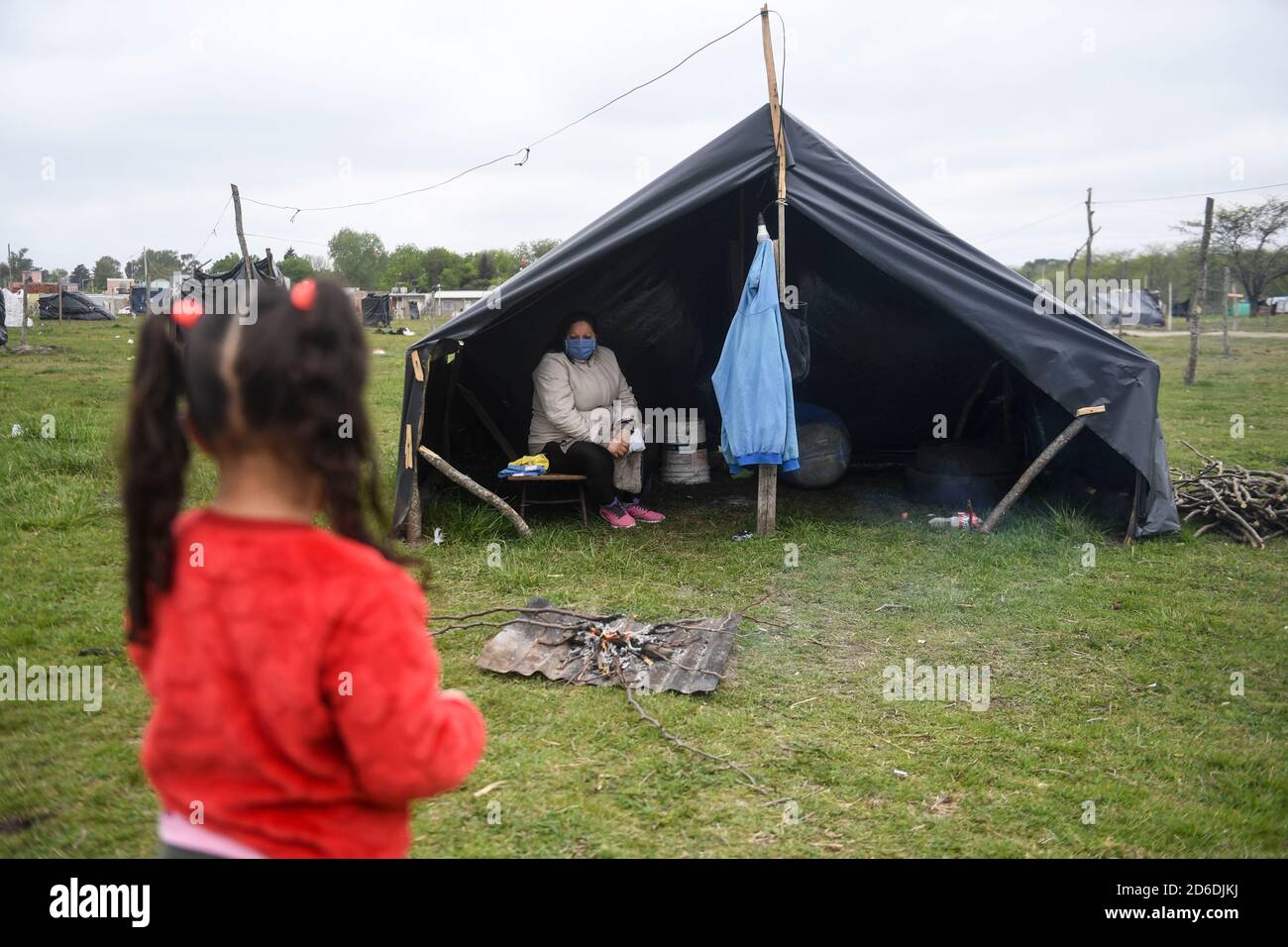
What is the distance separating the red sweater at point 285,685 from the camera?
134 cm

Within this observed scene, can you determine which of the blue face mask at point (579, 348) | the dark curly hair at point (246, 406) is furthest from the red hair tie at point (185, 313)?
the blue face mask at point (579, 348)

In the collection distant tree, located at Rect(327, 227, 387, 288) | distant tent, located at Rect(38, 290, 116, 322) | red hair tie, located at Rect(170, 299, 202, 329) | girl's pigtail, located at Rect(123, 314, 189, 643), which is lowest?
girl's pigtail, located at Rect(123, 314, 189, 643)

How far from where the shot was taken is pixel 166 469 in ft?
4.70

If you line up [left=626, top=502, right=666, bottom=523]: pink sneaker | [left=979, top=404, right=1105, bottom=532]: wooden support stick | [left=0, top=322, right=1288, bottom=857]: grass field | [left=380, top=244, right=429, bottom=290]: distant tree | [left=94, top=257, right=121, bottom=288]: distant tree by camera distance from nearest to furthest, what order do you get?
[left=0, top=322, right=1288, bottom=857]: grass field → [left=979, top=404, right=1105, bottom=532]: wooden support stick → [left=626, top=502, right=666, bottom=523]: pink sneaker → [left=380, top=244, right=429, bottom=290]: distant tree → [left=94, top=257, right=121, bottom=288]: distant tree

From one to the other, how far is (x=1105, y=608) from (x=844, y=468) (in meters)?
3.09

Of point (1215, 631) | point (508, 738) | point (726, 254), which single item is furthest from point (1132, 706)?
point (726, 254)

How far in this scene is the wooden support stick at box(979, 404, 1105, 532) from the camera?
19.5 feet

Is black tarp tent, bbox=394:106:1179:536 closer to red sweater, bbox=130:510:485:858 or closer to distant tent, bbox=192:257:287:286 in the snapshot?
red sweater, bbox=130:510:485:858

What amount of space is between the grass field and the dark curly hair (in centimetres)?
176

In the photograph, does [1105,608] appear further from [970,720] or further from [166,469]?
[166,469]

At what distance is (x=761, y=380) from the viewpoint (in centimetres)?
609

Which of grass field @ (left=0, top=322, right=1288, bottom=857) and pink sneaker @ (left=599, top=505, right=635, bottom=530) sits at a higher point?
pink sneaker @ (left=599, top=505, right=635, bottom=530)

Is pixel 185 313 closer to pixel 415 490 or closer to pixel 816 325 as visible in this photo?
pixel 415 490

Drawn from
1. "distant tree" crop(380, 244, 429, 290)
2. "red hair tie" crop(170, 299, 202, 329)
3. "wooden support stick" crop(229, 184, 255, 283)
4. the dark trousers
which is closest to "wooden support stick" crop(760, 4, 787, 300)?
the dark trousers
